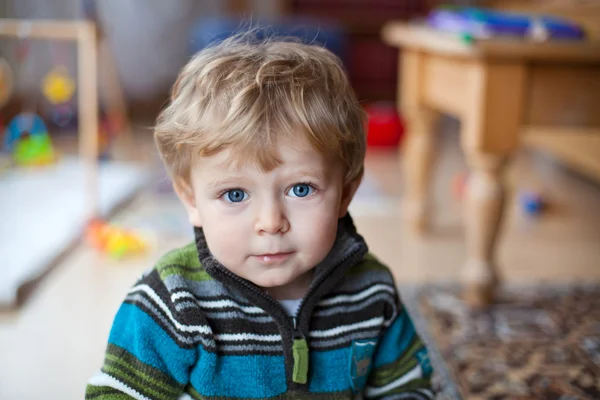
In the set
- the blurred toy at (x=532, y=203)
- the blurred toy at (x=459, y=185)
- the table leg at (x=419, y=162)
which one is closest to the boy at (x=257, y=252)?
the table leg at (x=419, y=162)

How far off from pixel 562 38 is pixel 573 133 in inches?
41.4

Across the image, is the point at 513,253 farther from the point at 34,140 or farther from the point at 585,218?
the point at 34,140

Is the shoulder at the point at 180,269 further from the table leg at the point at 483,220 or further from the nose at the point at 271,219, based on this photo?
the table leg at the point at 483,220

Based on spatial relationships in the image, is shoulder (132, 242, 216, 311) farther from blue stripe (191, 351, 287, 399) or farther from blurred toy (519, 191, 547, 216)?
blurred toy (519, 191, 547, 216)

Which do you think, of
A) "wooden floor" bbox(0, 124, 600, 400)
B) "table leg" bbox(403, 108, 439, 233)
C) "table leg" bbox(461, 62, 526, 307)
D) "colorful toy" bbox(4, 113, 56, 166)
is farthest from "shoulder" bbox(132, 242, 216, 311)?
"colorful toy" bbox(4, 113, 56, 166)

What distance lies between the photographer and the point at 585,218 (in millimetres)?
2143

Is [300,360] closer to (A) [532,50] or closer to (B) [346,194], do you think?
(B) [346,194]

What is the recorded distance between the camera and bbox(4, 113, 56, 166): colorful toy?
2.54 m

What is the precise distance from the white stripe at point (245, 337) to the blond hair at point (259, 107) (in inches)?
7.1

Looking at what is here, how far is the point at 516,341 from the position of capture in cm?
133

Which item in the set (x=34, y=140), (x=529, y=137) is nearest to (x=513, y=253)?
(x=529, y=137)

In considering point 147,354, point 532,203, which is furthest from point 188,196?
point 532,203

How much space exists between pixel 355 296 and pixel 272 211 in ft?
0.63

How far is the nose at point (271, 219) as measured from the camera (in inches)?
27.1
